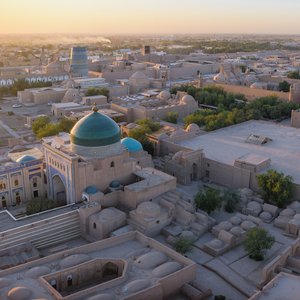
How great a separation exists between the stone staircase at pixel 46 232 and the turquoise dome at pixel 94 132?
10.2 feet

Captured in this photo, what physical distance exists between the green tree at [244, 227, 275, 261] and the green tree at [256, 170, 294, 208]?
4.17 metres

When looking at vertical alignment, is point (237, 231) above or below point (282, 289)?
below

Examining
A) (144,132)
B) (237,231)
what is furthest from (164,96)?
(237,231)

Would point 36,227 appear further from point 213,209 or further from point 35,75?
point 35,75

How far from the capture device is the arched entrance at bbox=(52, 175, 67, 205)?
19.5 metres

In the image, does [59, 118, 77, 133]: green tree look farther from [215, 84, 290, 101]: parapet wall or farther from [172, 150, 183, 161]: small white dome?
[215, 84, 290, 101]: parapet wall

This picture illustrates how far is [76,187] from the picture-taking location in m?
18.0

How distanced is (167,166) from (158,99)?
53.0 feet

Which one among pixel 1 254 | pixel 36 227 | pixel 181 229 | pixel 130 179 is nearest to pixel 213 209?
pixel 181 229

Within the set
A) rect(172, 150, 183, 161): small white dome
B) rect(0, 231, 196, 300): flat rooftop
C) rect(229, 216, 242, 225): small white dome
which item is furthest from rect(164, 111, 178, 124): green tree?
rect(0, 231, 196, 300): flat rooftop

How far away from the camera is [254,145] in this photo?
26016 mm

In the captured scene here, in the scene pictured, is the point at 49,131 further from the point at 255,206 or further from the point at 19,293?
the point at 19,293

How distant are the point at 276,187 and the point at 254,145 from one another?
22.8 feet

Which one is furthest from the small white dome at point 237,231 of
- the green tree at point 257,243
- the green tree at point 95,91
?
the green tree at point 95,91
